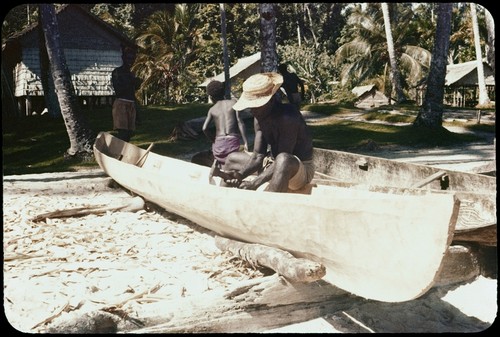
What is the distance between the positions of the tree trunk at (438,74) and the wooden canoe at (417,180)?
7867mm

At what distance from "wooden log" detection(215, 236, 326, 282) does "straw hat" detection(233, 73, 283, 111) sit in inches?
52.2

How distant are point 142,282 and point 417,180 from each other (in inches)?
145

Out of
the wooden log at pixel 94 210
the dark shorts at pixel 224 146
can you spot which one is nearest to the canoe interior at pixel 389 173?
the dark shorts at pixel 224 146

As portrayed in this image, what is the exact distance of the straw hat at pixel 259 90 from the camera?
513cm

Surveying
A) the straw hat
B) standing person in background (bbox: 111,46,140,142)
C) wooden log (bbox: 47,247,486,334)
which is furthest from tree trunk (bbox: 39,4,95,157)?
Answer: wooden log (bbox: 47,247,486,334)

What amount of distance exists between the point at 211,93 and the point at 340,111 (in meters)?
15.0

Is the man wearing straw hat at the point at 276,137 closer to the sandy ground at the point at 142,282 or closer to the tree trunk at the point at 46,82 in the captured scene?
the sandy ground at the point at 142,282

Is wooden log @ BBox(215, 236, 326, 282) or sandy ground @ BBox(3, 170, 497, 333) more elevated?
wooden log @ BBox(215, 236, 326, 282)

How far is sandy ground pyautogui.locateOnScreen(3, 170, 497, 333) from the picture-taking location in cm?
409

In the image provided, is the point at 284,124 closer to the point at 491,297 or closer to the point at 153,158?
the point at 491,297

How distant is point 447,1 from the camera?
13438mm

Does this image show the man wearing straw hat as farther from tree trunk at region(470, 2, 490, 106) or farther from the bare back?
tree trunk at region(470, 2, 490, 106)

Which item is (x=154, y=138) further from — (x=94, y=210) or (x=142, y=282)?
(x=142, y=282)

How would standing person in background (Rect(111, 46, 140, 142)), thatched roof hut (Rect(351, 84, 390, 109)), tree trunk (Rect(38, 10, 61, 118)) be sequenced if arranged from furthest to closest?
thatched roof hut (Rect(351, 84, 390, 109)), tree trunk (Rect(38, 10, 61, 118)), standing person in background (Rect(111, 46, 140, 142))
